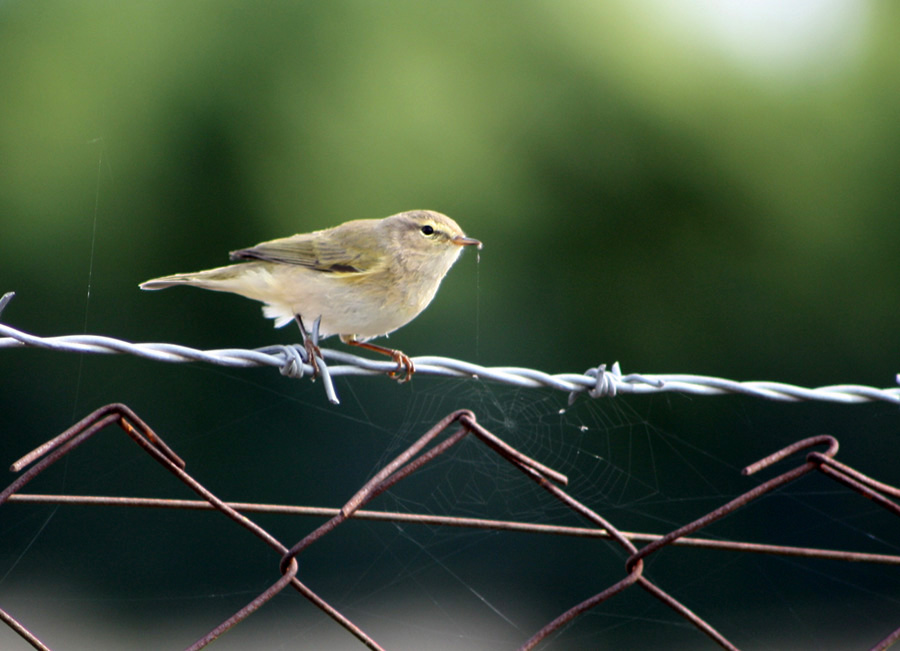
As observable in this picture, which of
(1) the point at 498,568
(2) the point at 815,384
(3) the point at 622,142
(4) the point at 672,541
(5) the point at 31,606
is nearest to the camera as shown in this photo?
(4) the point at 672,541

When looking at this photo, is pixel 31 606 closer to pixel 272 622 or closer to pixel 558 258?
pixel 272 622

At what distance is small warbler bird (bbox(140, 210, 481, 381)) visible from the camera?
3561 mm

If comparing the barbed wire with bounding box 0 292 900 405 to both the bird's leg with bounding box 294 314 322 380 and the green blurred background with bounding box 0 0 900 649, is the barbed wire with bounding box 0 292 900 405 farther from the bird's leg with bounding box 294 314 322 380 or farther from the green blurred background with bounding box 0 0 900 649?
the green blurred background with bounding box 0 0 900 649

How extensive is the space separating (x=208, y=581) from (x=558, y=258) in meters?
3.81

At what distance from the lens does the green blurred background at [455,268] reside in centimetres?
609

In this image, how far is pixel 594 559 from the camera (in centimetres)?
636

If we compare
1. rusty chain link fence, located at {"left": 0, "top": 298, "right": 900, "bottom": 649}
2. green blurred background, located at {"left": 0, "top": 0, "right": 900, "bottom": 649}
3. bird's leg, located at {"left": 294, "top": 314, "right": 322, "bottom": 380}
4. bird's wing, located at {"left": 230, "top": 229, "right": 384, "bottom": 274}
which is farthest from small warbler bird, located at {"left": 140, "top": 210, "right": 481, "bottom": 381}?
green blurred background, located at {"left": 0, "top": 0, "right": 900, "bottom": 649}

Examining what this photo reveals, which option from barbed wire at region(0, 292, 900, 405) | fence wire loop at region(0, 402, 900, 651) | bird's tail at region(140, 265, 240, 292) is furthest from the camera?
bird's tail at region(140, 265, 240, 292)

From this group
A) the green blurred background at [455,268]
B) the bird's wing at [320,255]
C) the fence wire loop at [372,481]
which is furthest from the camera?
the green blurred background at [455,268]

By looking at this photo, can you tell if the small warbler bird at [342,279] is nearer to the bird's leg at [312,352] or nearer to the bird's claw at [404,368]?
the bird's claw at [404,368]

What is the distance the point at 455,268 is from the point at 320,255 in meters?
3.05

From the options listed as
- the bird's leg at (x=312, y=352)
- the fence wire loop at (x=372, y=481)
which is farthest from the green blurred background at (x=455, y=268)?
the fence wire loop at (x=372, y=481)

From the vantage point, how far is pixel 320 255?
3.71 metres

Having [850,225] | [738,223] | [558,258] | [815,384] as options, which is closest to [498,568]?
[558,258]
